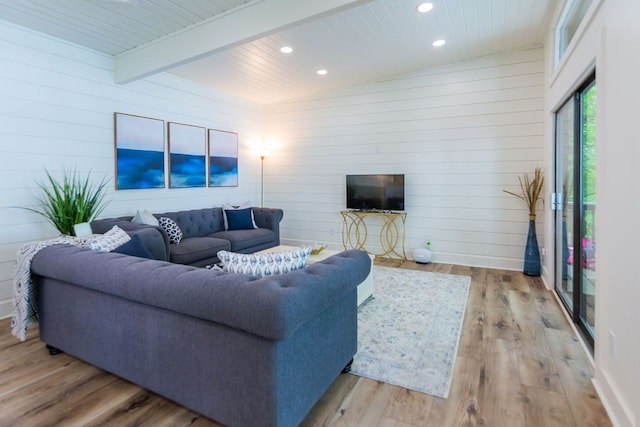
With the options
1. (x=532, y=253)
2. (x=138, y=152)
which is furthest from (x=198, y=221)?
(x=532, y=253)

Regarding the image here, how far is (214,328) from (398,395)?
3.81 ft

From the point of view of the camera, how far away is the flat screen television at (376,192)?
5.32 m

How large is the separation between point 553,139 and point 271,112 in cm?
457

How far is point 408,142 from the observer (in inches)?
213

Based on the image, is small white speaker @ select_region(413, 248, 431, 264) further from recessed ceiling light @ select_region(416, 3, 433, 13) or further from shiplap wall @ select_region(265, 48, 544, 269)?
recessed ceiling light @ select_region(416, 3, 433, 13)

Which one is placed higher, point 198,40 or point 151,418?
point 198,40

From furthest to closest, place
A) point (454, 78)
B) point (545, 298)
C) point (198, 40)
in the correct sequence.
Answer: point (454, 78), point (545, 298), point (198, 40)

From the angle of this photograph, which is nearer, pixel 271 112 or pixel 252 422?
pixel 252 422

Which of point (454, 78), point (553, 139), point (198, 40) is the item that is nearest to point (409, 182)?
point (454, 78)

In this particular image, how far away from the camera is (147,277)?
5.85 feet

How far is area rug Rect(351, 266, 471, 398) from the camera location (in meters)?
2.26

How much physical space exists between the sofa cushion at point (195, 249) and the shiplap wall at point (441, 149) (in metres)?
2.23

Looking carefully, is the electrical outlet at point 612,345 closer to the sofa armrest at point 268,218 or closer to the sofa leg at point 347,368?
the sofa leg at point 347,368

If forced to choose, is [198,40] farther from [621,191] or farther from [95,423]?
[621,191]
